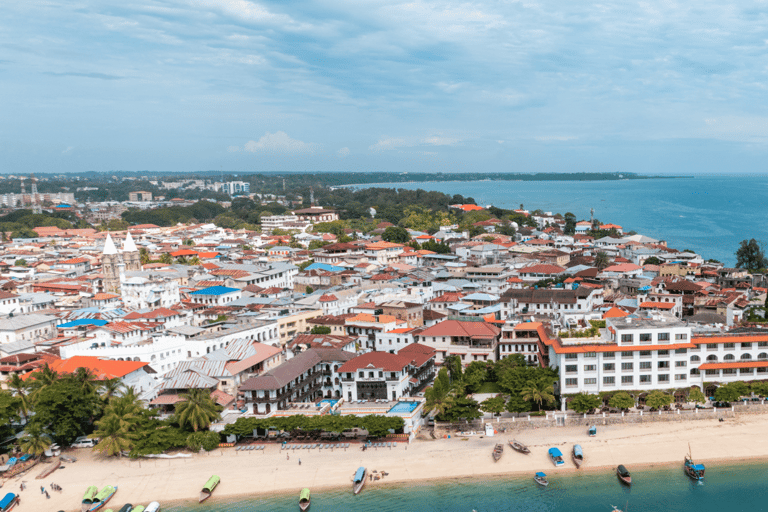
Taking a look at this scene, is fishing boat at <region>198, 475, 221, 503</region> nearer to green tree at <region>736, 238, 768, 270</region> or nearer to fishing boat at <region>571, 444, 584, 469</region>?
fishing boat at <region>571, 444, 584, 469</region>

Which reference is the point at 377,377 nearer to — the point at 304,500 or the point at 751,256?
the point at 304,500

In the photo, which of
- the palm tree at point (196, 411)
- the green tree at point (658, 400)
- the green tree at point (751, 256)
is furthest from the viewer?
the green tree at point (751, 256)

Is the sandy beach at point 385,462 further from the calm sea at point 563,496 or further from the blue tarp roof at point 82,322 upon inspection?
the blue tarp roof at point 82,322

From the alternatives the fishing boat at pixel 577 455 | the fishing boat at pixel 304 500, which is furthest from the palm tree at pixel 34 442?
the fishing boat at pixel 577 455

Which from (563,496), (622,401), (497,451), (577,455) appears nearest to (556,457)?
(577,455)

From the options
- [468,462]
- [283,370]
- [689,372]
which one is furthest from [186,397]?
[689,372]

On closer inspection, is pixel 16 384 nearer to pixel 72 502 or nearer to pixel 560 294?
pixel 72 502
